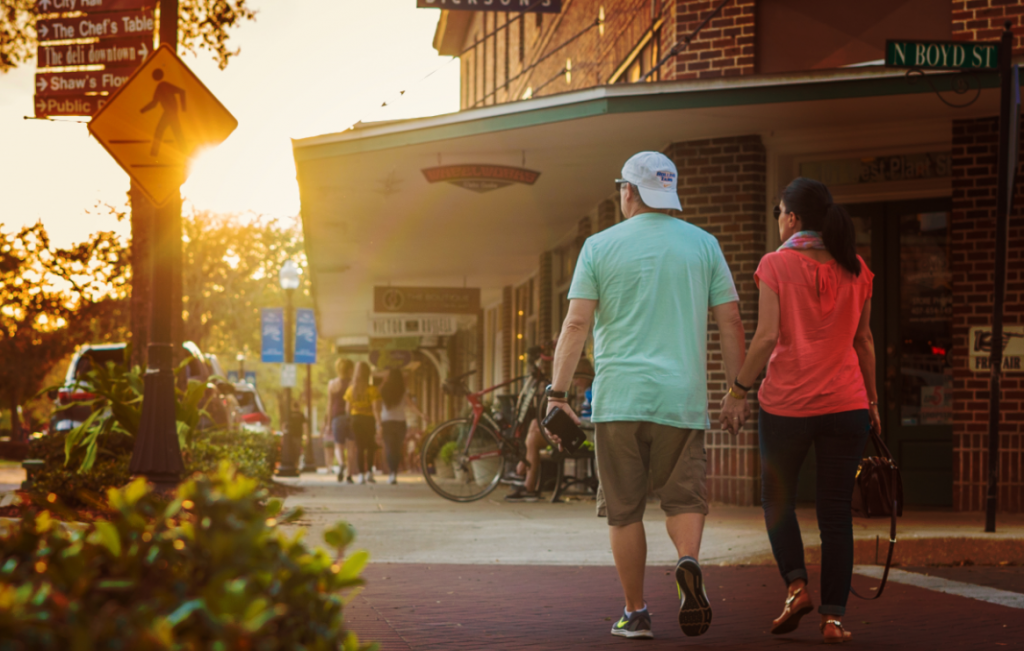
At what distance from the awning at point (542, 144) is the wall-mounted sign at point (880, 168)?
48cm

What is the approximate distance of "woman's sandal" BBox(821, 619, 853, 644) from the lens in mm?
4379

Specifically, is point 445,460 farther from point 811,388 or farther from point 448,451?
point 811,388

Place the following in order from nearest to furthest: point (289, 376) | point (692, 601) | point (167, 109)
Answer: point (692, 601) → point (167, 109) → point (289, 376)

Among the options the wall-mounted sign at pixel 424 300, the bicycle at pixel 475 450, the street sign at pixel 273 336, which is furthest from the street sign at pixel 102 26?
the street sign at pixel 273 336

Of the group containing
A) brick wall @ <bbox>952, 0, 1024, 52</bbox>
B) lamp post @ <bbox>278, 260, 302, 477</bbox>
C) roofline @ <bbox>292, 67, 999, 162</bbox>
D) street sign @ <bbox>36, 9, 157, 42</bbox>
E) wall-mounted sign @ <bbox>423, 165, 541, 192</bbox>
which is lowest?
lamp post @ <bbox>278, 260, 302, 477</bbox>

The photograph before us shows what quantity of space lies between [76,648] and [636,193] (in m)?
3.64

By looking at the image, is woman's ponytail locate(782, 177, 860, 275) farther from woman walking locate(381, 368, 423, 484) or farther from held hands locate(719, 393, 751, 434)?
woman walking locate(381, 368, 423, 484)

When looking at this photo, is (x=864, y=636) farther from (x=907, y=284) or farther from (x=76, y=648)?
(x=907, y=284)

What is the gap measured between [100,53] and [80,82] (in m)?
0.30

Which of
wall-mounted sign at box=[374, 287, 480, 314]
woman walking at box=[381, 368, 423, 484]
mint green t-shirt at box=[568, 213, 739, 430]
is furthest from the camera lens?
wall-mounted sign at box=[374, 287, 480, 314]

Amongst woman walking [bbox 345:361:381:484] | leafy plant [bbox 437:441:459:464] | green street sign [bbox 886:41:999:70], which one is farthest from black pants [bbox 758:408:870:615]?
woman walking [bbox 345:361:381:484]

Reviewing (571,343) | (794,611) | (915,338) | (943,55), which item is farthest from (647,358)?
(915,338)

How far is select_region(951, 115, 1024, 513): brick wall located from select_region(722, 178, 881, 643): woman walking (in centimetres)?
531

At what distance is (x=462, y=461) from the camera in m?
11.1
